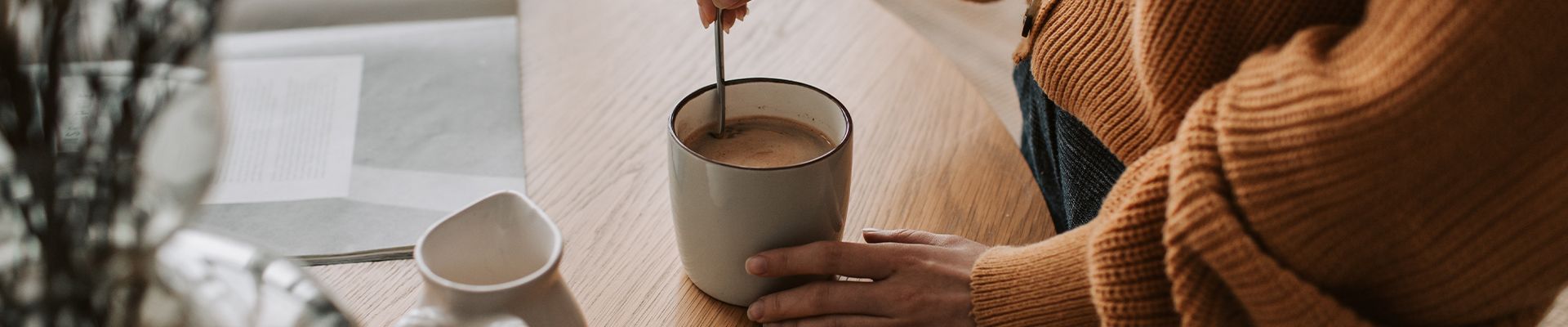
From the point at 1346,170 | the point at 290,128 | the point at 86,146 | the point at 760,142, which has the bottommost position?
the point at 290,128

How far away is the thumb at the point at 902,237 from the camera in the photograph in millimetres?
703

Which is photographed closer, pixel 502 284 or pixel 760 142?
pixel 502 284

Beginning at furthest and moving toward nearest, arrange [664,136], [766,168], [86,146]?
[664,136] → [766,168] → [86,146]

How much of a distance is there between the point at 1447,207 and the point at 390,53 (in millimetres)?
844

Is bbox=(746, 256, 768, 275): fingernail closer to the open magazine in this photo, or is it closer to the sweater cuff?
the sweater cuff

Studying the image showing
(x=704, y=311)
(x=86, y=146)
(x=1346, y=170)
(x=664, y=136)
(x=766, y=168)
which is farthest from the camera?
(x=664, y=136)

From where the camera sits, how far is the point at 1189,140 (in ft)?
1.58

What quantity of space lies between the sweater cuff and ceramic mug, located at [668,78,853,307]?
0.33ft

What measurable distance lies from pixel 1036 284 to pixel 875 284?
0.34ft

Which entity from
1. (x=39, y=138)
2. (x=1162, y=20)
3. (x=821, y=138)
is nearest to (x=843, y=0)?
(x=821, y=138)

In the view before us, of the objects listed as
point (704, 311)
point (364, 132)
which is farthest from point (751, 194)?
point (364, 132)

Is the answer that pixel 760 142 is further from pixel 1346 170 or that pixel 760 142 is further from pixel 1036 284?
pixel 1346 170

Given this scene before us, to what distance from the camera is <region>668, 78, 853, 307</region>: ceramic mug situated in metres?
0.56

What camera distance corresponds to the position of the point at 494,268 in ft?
1.73
